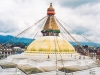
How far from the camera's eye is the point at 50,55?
21.8 m

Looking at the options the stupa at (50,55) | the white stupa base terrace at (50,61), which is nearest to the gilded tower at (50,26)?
the stupa at (50,55)

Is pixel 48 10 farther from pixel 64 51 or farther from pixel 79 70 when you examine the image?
pixel 79 70

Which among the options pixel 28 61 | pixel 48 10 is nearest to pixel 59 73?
pixel 28 61

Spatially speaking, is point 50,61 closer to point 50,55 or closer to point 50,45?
point 50,55

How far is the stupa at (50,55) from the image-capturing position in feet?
65.4

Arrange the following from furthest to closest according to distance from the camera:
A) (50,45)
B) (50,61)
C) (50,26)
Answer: (50,26) < (50,45) < (50,61)

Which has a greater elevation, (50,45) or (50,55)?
(50,45)

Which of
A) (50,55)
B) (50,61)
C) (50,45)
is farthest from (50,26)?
(50,61)

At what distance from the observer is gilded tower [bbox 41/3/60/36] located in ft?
77.8

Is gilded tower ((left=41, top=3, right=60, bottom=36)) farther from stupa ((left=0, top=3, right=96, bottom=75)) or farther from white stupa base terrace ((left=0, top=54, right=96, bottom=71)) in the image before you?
white stupa base terrace ((left=0, top=54, right=96, bottom=71))

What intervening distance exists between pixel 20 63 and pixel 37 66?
58.8 inches

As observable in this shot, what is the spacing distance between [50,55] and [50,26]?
339 cm

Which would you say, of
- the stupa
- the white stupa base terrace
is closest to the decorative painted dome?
the stupa

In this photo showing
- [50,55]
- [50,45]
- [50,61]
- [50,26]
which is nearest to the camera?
[50,61]
